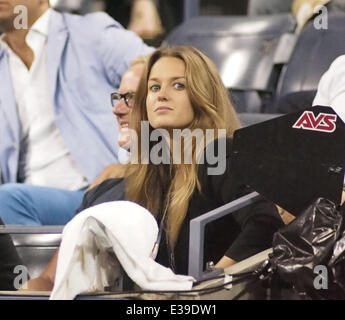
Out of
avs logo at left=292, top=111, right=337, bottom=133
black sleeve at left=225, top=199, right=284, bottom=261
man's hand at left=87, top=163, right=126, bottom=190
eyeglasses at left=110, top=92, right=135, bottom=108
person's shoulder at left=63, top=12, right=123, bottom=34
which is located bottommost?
black sleeve at left=225, top=199, right=284, bottom=261

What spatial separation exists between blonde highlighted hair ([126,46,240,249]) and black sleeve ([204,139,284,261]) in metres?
0.11

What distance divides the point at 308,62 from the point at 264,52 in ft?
0.88

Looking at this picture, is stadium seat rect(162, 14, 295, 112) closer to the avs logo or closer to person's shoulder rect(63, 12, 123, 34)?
person's shoulder rect(63, 12, 123, 34)

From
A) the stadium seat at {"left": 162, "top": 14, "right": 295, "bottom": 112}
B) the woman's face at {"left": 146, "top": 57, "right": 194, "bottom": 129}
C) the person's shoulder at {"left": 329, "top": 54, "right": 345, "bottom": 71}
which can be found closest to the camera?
the woman's face at {"left": 146, "top": 57, "right": 194, "bottom": 129}

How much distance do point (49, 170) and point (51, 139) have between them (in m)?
0.09

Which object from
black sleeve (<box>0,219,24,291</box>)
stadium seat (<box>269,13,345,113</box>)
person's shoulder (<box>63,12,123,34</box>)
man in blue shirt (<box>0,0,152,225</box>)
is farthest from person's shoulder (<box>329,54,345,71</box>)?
black sleeve (<box>0,219,24,291</box>)

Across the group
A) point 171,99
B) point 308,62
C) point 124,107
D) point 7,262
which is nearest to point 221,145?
point 171,99

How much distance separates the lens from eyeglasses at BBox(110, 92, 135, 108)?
110 inches

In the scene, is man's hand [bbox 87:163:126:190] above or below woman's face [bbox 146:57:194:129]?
below

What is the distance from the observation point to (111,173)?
2.81 meters

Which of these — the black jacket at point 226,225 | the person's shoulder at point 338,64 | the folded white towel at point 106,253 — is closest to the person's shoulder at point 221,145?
the black jacket at point 226,225
